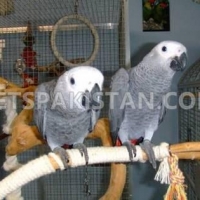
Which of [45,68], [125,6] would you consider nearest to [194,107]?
[125,6]

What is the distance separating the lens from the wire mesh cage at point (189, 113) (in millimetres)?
1604

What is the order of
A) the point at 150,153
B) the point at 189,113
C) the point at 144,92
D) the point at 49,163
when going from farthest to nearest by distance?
the point at 189,113 → the point at 144,92 → the point at 150,153 → the point at 49,163

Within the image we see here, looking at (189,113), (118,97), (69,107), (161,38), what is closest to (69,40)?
(161,38)

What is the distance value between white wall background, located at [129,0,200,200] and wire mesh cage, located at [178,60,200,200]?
10 centimetres

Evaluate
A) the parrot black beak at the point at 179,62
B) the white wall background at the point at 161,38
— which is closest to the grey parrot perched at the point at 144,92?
the parrot black beak at the point at 179,62

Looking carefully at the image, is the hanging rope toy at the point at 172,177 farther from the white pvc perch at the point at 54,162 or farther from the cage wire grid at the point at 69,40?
the cage wire grid at the point at 69,40

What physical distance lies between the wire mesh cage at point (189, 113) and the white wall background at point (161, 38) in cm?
10

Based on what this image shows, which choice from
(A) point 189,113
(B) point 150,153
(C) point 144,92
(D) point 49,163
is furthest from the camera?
(A) point 189,113

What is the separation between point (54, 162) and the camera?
71 centimetres

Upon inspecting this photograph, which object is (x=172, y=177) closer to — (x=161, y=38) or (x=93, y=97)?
(x=93, y=97)

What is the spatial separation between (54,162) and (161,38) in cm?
151

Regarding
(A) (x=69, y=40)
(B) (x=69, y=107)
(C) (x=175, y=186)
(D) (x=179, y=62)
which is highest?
(A) (x=69, y=40)

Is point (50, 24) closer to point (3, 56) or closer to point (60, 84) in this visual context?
point (3, 56)

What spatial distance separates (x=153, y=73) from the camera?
0.92m
